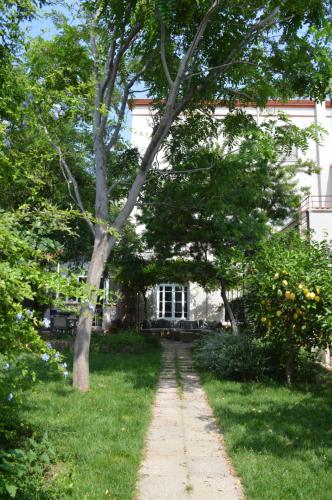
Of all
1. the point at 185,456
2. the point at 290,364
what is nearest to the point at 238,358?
the point at 290,364

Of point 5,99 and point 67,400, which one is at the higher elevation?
point 5,99

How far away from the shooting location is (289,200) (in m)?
18.2

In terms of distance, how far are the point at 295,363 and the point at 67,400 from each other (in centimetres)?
472

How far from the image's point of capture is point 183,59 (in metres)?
8.94

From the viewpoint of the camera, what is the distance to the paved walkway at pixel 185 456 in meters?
4.36

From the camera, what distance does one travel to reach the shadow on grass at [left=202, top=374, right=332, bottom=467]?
18.3 ft

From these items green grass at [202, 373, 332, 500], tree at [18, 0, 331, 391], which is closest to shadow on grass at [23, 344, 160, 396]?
tree at [18, 0, 331, 391]

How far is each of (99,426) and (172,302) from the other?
19270mm

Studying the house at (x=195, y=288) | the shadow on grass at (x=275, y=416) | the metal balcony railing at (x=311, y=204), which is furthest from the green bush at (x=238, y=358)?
the house at (x=195, y=288)

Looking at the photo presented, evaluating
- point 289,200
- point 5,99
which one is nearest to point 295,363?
point 5,99

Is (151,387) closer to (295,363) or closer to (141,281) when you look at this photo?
(295,363)

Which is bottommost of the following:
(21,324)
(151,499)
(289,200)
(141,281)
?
(151,499)

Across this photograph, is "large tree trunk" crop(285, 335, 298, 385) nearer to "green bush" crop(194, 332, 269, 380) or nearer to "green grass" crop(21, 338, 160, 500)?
"green bush" crop(194, 332, 269, 380)

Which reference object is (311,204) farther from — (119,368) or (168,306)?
(168,306)
